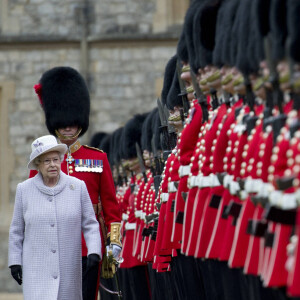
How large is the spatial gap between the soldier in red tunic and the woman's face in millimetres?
541

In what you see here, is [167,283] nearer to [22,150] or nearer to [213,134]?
[213,134]

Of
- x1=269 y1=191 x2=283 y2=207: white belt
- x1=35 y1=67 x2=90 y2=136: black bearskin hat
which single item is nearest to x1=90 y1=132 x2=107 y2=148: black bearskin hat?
x1=35 y1=67 x2=90 y2=136: black bearskin hat

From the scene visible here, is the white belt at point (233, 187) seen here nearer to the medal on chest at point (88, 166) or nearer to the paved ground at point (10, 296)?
the medal on chest at point (88, 166)

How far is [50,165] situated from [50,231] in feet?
1.39

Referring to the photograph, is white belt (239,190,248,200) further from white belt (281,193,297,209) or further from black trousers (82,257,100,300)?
black trousers (82,257,100,300)

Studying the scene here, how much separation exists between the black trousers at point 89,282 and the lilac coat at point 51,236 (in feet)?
1.05

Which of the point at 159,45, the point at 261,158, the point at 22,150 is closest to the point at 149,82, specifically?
the point at 159,45

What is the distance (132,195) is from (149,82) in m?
8.35

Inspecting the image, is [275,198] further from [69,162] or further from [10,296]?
[10,296]

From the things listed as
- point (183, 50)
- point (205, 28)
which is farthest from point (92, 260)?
point (205, 28)

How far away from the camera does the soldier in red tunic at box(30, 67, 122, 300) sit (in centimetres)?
768

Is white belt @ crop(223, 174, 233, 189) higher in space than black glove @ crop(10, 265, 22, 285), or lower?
higher

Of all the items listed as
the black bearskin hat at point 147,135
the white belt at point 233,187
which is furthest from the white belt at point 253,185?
the black bearskin hat at point 147,135

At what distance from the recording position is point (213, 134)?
20.8ft
